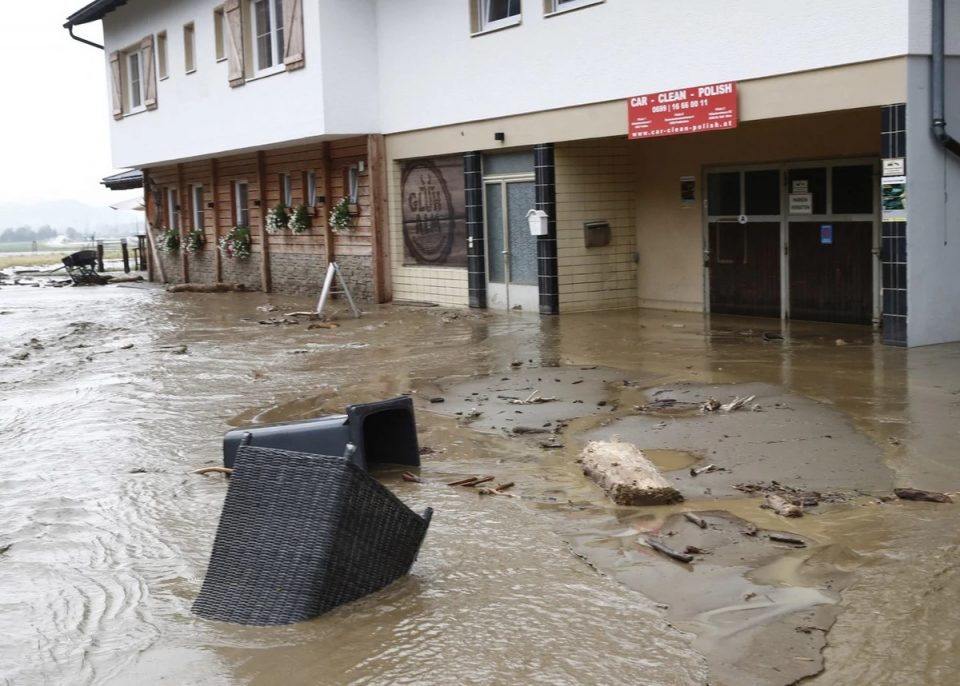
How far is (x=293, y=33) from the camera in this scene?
19.6 m

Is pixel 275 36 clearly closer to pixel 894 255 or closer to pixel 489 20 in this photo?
pixel 489 20

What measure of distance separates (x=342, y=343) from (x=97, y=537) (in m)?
8.03

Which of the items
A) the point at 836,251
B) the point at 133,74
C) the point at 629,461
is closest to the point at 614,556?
the point at 629,461

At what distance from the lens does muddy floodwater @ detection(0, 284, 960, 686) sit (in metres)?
4.40

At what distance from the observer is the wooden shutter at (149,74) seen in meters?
26.1

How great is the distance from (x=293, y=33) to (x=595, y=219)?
22.3 feet

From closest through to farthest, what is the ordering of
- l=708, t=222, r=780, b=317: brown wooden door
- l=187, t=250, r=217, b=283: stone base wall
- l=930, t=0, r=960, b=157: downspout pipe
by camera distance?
l=930, t=0, r=960, b=157: downspout pipe
l=708, t=222, r=780, b=317: brown wooden door
l=187, t=250, r=217, b=283: stone base wall

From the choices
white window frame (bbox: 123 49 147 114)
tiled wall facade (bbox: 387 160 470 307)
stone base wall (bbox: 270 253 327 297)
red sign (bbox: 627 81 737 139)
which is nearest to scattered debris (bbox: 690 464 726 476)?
red sign (bbox: 627 81 737 139)

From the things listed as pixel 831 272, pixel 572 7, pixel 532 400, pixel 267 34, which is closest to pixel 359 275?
pixel 267 34

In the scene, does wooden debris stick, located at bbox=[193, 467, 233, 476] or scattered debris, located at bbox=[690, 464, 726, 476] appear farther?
wooden debris stick, located at bbox=[193, 467, 233, 476]

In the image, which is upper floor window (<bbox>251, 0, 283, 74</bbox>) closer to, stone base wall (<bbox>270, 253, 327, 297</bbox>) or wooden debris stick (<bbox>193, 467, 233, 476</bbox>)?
stone base wall (<bbox>270, 253, 327, 297</bbox>)

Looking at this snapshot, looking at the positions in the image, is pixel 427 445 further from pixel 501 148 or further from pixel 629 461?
pixel 501 148

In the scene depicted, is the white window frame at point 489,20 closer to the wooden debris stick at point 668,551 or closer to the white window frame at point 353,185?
the white window frame at point 353,185

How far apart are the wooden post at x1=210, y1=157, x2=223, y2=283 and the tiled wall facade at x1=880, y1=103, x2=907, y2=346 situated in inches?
697
